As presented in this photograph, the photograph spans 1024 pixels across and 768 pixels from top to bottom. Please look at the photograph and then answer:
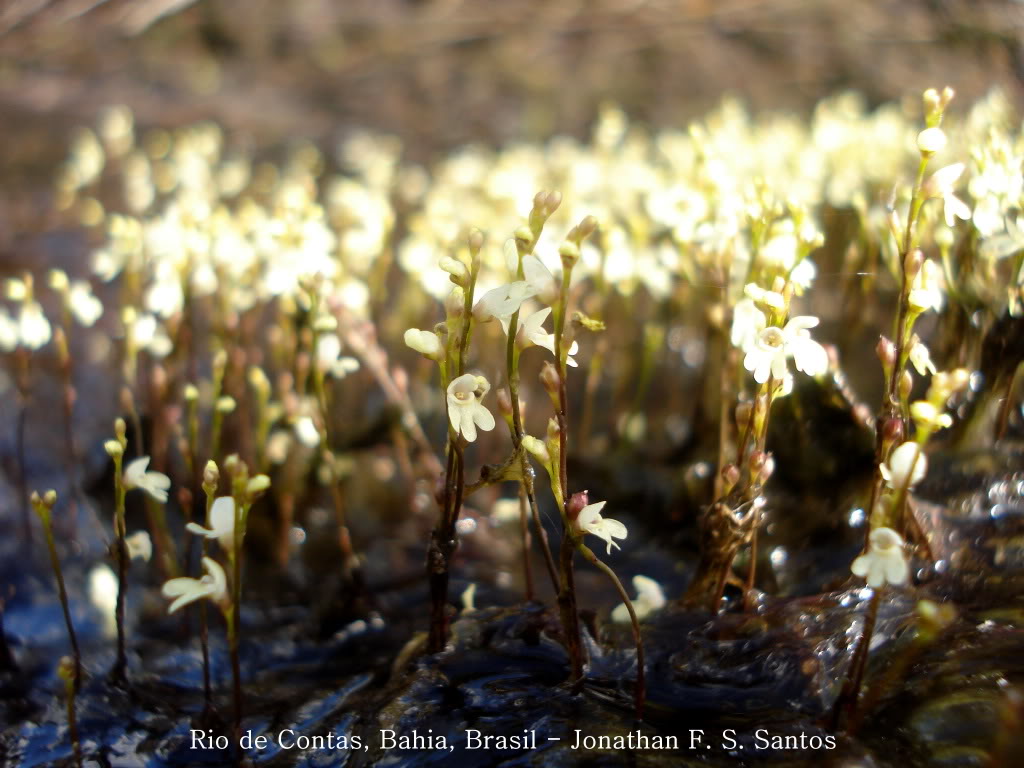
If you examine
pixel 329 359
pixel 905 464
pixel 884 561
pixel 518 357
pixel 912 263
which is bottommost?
pixel 884 561

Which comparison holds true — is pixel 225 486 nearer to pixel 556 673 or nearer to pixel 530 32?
pixel 556 673

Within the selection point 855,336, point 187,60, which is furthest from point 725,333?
point 187,60

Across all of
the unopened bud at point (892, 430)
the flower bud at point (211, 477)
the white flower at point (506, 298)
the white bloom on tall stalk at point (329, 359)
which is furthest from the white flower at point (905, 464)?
the white bloom on tall stalk at point (329, 359)

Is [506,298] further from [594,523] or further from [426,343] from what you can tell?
[594,523]

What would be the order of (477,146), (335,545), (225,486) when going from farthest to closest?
(477,146)
(335,545)
(225,486)

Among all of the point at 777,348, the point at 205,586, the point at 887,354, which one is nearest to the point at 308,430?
the point at 205,586

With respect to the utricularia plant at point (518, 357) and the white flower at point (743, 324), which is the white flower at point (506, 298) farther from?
the white flower at point (743, 324)
